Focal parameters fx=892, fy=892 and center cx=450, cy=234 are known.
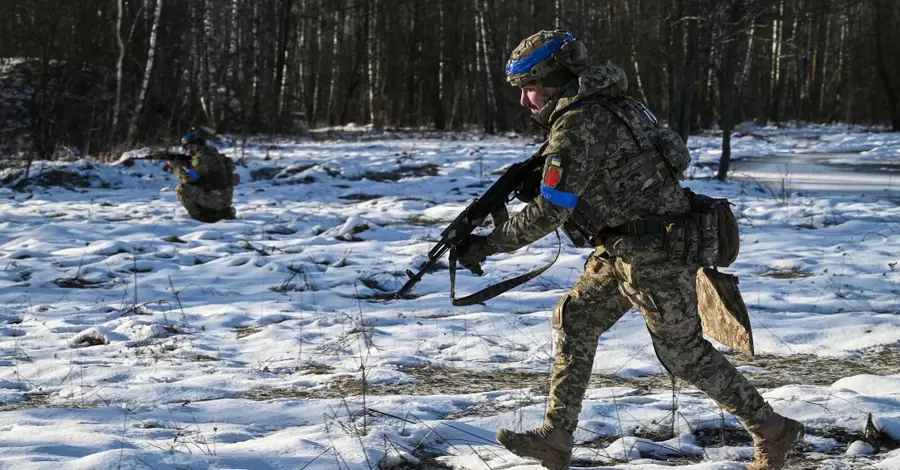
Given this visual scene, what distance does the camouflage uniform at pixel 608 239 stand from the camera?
3055 mm

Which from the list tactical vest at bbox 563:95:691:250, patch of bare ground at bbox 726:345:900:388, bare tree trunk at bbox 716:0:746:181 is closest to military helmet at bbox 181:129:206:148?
patch of bare ground at bbox 726:345:900:388

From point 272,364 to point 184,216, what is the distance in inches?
243

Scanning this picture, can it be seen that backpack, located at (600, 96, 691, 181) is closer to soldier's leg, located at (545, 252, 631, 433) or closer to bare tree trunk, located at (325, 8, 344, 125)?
soldier's leg, located at (545, 252, 631, 433)

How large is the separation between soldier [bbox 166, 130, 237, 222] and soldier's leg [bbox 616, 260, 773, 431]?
25.8 feet

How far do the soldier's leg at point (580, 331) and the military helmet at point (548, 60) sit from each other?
2.26ft

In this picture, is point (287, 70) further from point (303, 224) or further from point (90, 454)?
point (90, 454)

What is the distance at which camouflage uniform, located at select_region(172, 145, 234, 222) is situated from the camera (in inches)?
405

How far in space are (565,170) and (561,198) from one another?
0.31ft

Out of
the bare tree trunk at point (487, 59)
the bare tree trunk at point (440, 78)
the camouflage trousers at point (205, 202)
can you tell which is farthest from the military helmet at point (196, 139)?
the bare tree trunk at point (440, 78)

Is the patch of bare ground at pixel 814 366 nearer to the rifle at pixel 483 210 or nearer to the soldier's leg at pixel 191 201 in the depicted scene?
the rifle at pixel 483 210

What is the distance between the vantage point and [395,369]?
5164 millimetres

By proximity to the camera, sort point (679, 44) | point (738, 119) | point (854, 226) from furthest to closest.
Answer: point (738, 119), point (679, 44), point (854, 226)

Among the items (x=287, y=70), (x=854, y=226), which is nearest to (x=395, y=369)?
(x=854, y=226)

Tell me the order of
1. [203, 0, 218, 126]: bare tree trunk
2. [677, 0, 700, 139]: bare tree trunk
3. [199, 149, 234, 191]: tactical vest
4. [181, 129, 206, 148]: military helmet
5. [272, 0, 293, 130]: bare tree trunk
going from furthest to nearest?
[272, 0, 293, 130]: bare tree trunk, [203, 0, 218, 126]: bare tree trunk, [677, 0, 700, 139]: bare tree trunk, [199, 149, 234, 191]: tactical vest, [181, 129, 206, 148]: military helmet
